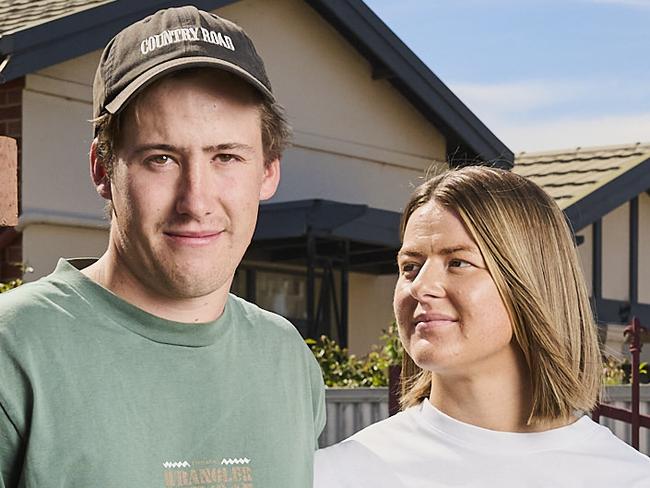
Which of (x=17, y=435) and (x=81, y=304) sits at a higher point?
(x=81, y=304)

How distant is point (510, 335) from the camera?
9.87 ft

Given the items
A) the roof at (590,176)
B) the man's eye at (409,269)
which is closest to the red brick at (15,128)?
the roof at (590,176)

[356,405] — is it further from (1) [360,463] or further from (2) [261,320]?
(2) [261,320]

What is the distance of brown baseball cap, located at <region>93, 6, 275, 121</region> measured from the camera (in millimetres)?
2328

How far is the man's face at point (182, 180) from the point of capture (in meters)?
2.37

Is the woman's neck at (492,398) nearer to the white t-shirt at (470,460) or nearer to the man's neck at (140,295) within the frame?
the white t-shirt at (470,460)

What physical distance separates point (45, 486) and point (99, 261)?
489 mm

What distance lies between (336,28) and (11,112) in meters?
4.23

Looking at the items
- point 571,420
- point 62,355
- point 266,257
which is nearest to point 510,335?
point 571,420

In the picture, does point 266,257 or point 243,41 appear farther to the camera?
point 266,257

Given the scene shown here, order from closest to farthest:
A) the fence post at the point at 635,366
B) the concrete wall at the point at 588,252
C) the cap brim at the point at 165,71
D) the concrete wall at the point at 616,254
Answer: the cap brim at the point at 165,71
the fence post at the point at 635,366
the concrete wall at the point at 588,252
the concrete wall at the point at 616,254

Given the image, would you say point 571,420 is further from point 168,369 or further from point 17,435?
point 17,435

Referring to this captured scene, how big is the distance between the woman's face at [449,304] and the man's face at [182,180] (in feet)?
2.23

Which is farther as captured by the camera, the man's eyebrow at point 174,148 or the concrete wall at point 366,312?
the concrete wall at point 366,312
